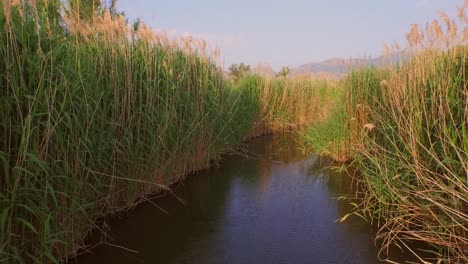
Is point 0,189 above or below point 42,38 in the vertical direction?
below

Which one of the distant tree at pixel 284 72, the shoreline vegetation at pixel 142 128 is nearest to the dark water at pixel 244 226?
the shoreline vegetation at pixel 142 128

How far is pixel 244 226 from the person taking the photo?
3443mm

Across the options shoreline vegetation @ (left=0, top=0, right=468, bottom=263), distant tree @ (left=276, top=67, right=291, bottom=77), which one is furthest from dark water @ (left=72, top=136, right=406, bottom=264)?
distant tree @ (left=276, top=67, right=291, bottom=77)

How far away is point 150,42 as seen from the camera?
4.29 m

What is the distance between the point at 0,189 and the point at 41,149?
34cm

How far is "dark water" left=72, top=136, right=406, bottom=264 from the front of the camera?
2.84m

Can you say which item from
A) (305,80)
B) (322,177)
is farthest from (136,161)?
(305,80)

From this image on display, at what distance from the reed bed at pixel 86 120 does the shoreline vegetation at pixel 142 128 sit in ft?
0.05

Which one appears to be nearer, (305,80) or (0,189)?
(0,189)

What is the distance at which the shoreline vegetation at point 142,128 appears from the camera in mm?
2129

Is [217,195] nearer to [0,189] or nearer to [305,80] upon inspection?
[0,189]

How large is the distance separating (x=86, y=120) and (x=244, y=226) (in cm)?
178

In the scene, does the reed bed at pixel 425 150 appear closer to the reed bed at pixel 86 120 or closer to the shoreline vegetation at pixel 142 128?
the shoreline vegetation at pixel 142 128

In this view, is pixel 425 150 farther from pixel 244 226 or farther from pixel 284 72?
pixel 284 72
